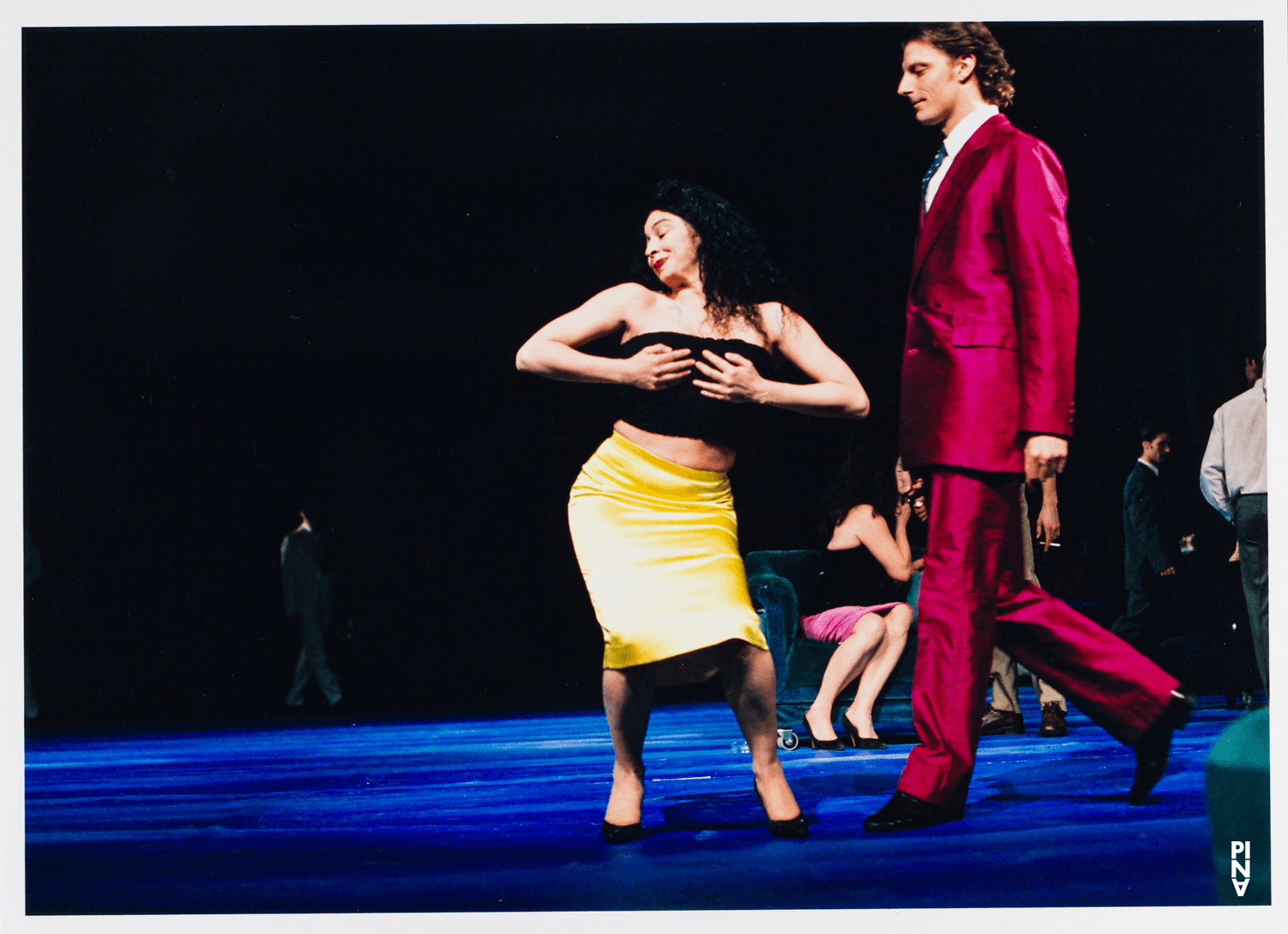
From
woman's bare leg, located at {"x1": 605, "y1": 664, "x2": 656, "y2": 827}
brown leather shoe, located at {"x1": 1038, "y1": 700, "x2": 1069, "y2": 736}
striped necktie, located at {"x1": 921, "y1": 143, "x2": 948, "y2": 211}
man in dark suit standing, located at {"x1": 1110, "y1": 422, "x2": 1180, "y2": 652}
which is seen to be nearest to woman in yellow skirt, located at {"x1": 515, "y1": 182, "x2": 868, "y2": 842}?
woman's bare leg, located at {"x1": 605, "y1": 664, "x2": 656, "y2": 827}

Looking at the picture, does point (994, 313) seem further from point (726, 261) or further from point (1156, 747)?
point (1156, 747)

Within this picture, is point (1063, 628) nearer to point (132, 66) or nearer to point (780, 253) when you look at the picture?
point (780, 253)

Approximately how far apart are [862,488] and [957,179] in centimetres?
112

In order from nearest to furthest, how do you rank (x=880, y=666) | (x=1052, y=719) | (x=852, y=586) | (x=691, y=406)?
(x=691, y=406) < (x=1052, y=719) < (x=880, y=666) < (x=852, y=586)

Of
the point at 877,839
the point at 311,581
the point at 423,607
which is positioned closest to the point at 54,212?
the point at 311,581

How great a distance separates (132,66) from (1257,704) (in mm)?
3880

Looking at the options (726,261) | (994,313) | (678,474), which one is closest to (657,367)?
(678,474)

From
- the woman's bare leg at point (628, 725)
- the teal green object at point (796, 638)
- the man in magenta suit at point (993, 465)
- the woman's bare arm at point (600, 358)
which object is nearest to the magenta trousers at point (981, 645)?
the man in magenta suit at point (993, 465)

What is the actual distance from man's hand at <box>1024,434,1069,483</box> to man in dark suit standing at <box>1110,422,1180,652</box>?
0.73 m

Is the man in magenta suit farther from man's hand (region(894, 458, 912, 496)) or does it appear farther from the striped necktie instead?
man's hand (region(894, 458, 912, 496))

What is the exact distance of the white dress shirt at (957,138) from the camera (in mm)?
2787

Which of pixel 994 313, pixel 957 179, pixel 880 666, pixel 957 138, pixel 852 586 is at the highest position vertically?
pixel 957 138

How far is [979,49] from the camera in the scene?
2.93m

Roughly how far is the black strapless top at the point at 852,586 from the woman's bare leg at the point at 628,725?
1.19 metres
